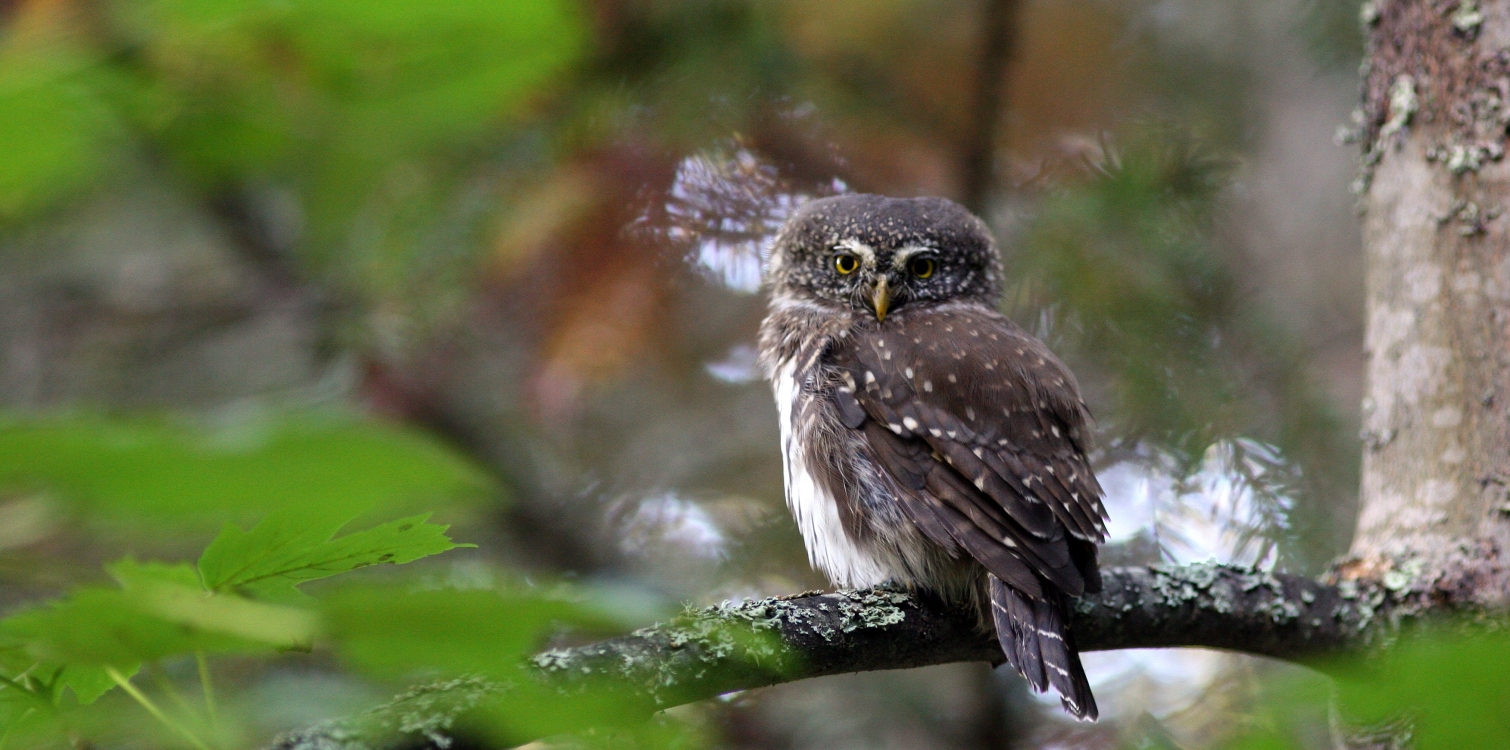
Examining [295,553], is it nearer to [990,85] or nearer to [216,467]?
[216,467]

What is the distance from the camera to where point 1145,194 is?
3234 millimetres

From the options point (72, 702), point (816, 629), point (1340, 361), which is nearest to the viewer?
point (72, 702)

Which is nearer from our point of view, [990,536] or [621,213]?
[990,536]

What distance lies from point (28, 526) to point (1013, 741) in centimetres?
313

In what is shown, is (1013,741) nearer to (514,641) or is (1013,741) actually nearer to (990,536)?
(990,536)

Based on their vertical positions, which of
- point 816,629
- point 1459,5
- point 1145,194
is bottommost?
point 816,629

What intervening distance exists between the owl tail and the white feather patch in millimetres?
416

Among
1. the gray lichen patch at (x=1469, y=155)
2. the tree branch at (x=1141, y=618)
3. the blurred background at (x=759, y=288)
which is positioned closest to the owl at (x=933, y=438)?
the tree branch at (x=1141, y=618)

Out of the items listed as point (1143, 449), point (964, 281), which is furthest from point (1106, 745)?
point (964, 281)

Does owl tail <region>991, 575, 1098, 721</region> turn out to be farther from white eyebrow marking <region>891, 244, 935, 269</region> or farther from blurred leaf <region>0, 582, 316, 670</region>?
blurred leaf <region>0, 582, 316, 670</region>

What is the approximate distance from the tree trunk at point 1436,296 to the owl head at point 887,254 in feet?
3.63

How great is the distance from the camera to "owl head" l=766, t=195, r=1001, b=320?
3461 millimetres

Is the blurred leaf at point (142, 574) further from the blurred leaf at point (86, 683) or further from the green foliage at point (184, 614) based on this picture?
the blurred leaf at point (86, 683)

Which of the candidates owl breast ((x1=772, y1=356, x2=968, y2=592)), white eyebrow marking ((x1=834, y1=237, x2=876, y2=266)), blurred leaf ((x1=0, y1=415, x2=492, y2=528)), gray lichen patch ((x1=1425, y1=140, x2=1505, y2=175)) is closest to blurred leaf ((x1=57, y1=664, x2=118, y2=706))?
blurred leaf ((x1=0, y1=415, x2=492, y2=528))
